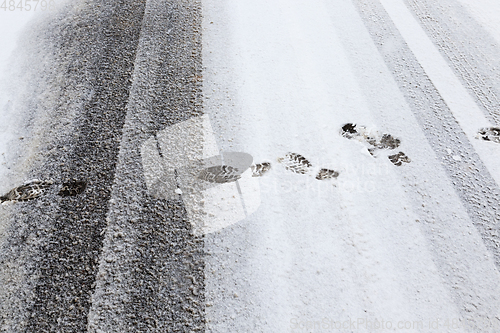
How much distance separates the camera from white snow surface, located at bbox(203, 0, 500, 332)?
1690mm

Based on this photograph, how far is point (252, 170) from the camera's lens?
2.22m

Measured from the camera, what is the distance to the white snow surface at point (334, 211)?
5.55 ft

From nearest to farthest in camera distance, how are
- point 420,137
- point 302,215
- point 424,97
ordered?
point 302,215 → point 420,137 → point 424,97

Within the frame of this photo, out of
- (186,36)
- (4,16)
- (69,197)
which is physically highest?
(4,16)

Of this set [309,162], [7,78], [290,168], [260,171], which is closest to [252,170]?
[260,171]

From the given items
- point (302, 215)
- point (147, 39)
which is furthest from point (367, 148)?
point (147, 39)

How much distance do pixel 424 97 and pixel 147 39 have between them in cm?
223

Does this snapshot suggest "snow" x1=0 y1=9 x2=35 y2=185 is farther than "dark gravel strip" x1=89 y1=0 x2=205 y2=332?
Yes

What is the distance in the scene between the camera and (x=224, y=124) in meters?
2.48

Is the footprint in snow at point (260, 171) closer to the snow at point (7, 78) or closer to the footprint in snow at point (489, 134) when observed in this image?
the footprint in snow at point (489, 134)

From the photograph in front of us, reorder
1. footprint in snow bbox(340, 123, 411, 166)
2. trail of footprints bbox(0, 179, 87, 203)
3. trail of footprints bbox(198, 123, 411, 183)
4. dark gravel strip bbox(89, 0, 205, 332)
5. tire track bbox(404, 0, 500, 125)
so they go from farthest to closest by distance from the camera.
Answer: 1. tire track bbox(404, 0, 500, 125)
2. footprint in snow bbox(340, 123, 411, 166)
3. trail of footprints bbox(198, 123, 411, 183)
4. trail of footprints bbox(0, 179, 87, 203)
5. dark gravel strip bbox(89, 0, 205, 332)

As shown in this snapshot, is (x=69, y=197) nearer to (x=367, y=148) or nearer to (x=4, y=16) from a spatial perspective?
(x=367, y=148)

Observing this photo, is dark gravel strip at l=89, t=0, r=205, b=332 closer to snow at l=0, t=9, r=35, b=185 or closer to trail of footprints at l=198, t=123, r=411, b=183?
trail of footprints at l=198, t=123, r=411, b=183

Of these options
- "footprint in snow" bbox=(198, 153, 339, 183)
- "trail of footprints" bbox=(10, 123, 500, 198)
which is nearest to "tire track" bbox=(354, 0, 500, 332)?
"trail of footprints" bbox=(10, 123, 500, 198)
